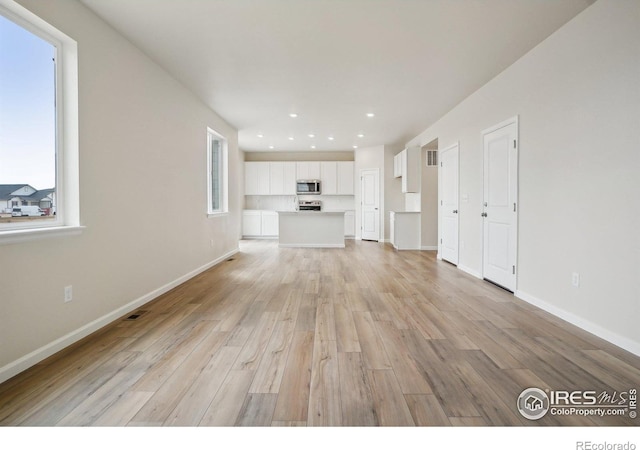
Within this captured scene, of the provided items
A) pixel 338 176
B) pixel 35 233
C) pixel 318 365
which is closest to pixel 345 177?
pixel 338 176

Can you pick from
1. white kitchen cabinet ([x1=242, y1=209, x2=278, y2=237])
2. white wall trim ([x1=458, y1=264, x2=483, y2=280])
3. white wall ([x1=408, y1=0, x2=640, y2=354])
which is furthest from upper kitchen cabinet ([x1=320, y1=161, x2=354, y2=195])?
white wall ([x1=408, y1=0, x2=640, y2=354])

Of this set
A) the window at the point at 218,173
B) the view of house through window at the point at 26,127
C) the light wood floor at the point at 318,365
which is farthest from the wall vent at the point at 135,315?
the window at the point at 218,173

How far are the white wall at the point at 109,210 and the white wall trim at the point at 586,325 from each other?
12.9 ft

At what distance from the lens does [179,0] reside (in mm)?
2631

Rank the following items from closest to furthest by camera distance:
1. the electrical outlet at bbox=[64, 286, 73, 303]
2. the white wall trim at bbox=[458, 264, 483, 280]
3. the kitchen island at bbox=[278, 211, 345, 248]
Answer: the electrical outlet at bbox=[64, 286, 73, 303] < the white wall trim at bbox=[458, 264, 483, 280] < the kitchen island at bbox=[278, 211, 345, 248]

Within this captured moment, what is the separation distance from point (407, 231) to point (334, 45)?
16.7ft

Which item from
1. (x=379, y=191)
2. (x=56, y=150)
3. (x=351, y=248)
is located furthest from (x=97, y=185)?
(x=379, y=191)

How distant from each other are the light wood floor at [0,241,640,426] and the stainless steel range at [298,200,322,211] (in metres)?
6.64

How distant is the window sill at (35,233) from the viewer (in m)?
1.97

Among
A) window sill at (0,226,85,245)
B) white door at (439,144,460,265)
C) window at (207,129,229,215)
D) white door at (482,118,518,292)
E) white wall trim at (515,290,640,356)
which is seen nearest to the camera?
window sill at (0,226,85,245)

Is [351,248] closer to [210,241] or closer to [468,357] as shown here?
[210,241]

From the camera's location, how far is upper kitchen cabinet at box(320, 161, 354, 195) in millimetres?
10023

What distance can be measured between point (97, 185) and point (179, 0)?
1619 mm

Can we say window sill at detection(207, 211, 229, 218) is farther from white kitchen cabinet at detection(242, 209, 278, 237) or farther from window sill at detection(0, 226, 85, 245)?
white kitchen cabinet at detection(242, 209, 278, 237)
